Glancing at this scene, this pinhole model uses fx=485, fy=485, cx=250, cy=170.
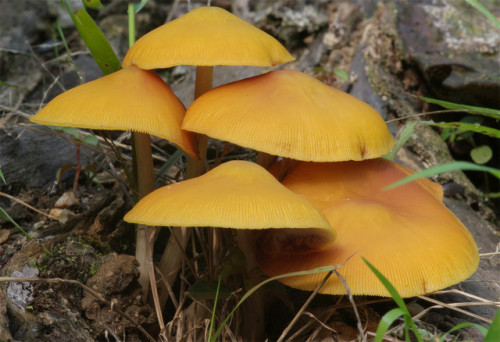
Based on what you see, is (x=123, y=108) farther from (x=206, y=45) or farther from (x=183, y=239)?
(x=183, y=239)

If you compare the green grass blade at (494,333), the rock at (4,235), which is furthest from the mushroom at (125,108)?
the green grass blade at (494,333)

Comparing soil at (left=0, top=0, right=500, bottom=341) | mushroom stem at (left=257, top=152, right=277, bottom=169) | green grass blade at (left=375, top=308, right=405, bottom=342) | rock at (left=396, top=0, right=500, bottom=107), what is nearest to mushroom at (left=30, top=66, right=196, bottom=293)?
mushroom stem at (left=257, top=152, right=277, bottom=169)

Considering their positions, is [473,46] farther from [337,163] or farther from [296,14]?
[337,163]

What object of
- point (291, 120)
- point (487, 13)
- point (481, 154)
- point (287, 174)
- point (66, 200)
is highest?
point (487, 13)

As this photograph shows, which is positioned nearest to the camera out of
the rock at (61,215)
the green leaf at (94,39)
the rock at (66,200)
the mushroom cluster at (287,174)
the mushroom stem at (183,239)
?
the mushroom cluster at (287,174)

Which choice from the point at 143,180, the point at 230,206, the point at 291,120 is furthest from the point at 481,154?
the point at 230,206

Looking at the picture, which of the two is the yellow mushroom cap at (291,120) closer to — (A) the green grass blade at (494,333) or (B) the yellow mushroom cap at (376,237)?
(B) the yellow mushroom cap at (376,237)

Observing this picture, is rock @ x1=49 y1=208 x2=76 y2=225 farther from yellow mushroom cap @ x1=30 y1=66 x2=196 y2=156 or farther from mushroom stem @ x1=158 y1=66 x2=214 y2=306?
yellow mushroom cap @ x1=30 y1=66 x2=196 y2=156
